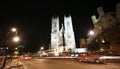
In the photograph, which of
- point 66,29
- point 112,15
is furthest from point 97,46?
point 66,29


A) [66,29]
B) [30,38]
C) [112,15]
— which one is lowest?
[30,38]

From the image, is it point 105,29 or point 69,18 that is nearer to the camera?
point 105,29

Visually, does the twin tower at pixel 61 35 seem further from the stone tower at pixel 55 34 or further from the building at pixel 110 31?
the building at pixel 110 31

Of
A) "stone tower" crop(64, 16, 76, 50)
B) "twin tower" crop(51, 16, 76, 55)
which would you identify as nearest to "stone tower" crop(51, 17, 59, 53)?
"twin tower" crop(51, 16, 76, 55)

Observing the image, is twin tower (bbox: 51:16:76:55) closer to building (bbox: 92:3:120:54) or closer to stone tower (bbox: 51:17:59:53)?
stone tower (bbox: 51:17:59:53)

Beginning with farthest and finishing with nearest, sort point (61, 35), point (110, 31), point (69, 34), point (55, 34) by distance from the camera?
point (55, 34) < point (69, 34) < point (61, 35) < point (110, 31)

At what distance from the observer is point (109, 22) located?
2933 inches

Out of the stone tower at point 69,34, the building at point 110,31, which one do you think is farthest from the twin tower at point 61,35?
the building at point 110,31

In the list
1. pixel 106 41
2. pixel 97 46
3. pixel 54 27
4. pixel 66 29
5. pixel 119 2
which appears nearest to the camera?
pixel 119 2

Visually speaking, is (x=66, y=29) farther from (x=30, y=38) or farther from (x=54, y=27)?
(x=30, y=38)

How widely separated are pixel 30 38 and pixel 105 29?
4015cm

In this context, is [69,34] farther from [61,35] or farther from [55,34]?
[55,34]

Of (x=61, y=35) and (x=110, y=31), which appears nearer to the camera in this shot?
(x=110, y=31)

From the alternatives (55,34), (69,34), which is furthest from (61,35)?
(55,34)
